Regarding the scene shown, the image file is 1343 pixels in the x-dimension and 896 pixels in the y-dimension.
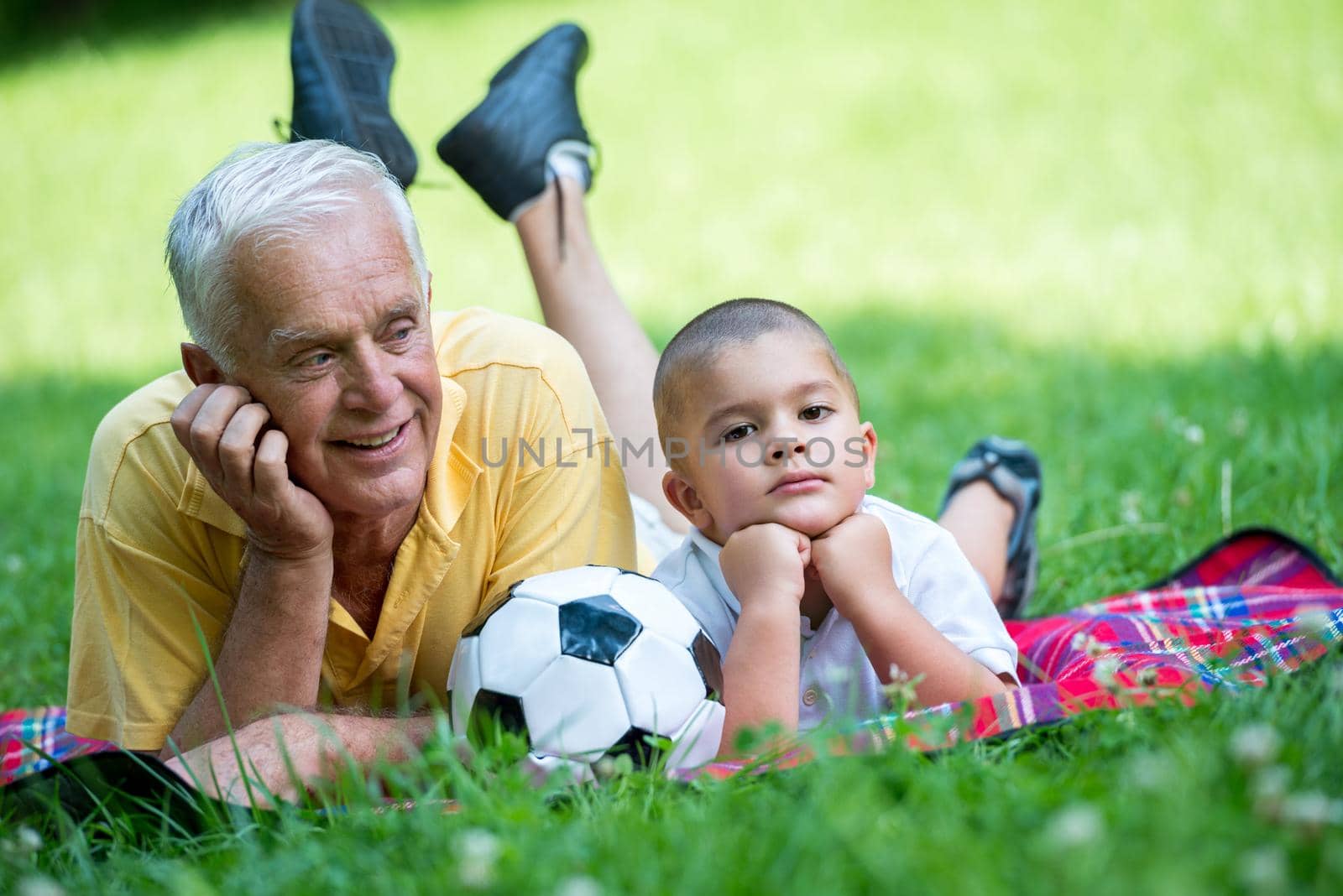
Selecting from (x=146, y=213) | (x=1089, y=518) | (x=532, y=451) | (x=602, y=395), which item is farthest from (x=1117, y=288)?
(x=146, y=213)

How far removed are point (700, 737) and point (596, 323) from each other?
72.9 inches

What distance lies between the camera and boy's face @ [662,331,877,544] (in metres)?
2.76

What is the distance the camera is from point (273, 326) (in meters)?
2.56

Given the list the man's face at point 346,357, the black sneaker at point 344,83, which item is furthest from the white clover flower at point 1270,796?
the black sneaker at point 344,83

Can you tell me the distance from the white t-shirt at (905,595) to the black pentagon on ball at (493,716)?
0.54 meters

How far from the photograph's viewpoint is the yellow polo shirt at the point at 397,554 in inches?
112

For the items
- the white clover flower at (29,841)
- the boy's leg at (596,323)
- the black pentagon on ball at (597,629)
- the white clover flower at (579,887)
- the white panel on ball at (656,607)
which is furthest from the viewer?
the boy's leg at (596,323)

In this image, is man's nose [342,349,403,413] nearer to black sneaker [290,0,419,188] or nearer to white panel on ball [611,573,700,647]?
white panel on ball [611,573,700,647]

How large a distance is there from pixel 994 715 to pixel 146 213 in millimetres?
11107

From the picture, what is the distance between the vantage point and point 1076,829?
157 centimetres

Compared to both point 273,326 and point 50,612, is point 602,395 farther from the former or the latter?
point 50,612

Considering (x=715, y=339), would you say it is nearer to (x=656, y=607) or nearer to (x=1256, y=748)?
(x=656, y=607)

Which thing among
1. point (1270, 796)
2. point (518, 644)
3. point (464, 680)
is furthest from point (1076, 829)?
point (464, 680)

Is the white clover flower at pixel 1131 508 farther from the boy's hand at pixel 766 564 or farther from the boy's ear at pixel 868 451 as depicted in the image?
the boy's hand at pixel 766 564
